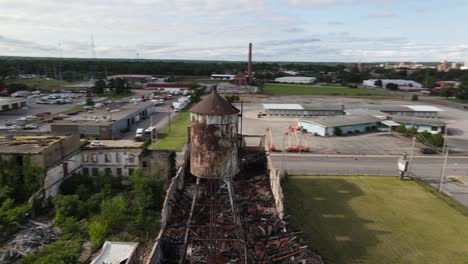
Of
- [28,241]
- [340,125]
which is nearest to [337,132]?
[340,125]

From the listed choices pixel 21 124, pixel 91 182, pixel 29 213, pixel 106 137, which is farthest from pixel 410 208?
pixel 21 124

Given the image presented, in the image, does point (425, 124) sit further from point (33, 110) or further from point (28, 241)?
point (33, 110)

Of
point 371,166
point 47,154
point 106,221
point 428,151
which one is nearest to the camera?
point 106,221

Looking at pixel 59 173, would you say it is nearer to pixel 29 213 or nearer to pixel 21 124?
pixel 29 213

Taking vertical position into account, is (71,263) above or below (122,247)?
below

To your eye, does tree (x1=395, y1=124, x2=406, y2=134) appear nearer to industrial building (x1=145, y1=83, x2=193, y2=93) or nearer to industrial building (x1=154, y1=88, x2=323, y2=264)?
industrial building (x1=154, y1=88, x2=323, y2=264)

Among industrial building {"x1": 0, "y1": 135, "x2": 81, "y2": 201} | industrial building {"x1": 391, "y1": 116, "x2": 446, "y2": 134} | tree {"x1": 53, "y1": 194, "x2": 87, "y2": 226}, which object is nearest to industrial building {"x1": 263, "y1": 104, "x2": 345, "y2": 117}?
industrial building {"x1": 391, "y1": 116, "x2": 446, "y2": 134}

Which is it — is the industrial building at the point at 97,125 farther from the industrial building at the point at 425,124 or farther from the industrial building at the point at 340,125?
the industrial building at the point at 425,124
